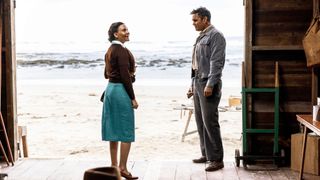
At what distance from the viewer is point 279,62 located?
19.3 feet

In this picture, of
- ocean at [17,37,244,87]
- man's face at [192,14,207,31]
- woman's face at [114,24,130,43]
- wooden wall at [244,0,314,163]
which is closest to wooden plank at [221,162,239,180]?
wooden wall at [244,0,314,163]

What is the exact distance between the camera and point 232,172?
5.49 meters

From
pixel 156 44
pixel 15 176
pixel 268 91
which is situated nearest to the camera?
pixel 15 176

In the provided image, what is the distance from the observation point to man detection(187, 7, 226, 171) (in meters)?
5.34

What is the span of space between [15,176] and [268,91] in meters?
2.62

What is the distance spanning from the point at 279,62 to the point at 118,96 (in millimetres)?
1875

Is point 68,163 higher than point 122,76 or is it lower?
lower

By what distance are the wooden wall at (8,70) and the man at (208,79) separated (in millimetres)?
1933

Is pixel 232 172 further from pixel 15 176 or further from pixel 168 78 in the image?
pixel 168 78

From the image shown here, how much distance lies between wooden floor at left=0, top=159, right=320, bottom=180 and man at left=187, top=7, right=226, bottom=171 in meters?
0.19

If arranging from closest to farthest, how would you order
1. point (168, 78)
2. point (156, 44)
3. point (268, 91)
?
point (268, 91) → point (168, 78) → point (156, 44)

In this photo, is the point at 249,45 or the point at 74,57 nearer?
the point at 249,45

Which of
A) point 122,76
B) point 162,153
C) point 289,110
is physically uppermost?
point 122,76

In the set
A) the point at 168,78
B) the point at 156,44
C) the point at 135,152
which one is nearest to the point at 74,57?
the point at 156,44
